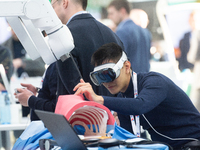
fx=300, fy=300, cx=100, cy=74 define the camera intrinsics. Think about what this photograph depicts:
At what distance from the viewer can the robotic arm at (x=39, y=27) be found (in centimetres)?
125

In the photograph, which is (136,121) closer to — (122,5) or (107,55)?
(107,55)

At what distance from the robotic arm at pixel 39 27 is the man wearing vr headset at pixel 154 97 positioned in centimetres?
19

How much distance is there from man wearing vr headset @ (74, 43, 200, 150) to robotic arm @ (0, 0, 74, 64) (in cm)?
19

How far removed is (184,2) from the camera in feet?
12.2

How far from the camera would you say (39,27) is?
4.26 ft

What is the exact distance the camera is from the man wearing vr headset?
1424mm

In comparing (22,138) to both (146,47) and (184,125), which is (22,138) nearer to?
(184,125)

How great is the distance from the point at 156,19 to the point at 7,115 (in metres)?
2.12

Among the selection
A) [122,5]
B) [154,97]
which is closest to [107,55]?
[154,97]

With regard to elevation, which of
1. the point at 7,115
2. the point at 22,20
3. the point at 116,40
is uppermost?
the point at 22,20

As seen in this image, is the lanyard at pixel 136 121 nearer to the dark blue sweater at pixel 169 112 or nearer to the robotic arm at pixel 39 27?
the dark blue sweater at pixel 169 112

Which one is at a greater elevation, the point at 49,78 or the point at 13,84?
the point at 49,78

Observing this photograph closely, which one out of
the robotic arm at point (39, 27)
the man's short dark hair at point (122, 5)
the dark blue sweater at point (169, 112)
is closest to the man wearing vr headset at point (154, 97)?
the dark blue sweater at point (169, 112)

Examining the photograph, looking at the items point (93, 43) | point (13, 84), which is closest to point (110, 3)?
point (13, 84)
